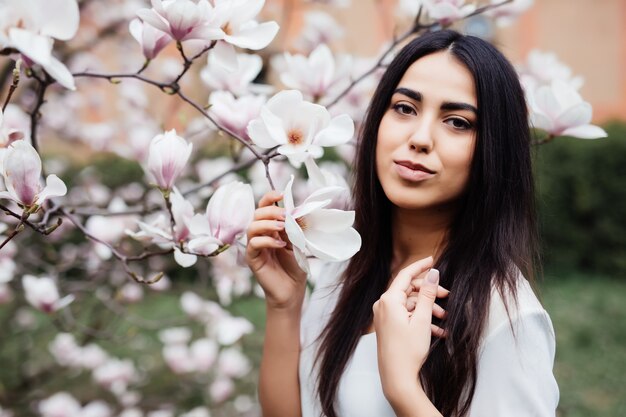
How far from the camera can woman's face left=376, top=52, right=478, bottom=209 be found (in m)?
1.07

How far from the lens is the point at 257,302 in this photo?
557 centimetres

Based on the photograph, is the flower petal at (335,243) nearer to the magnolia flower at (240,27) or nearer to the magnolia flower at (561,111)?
the magnolia flower at (240,27)

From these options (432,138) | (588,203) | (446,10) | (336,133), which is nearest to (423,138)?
(432,138)

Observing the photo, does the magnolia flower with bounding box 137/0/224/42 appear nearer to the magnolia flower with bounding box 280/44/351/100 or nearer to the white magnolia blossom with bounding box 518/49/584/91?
the magnolia flower with bounding box 280/44/351/100

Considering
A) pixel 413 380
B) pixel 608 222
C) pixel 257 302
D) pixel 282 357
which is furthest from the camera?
pixel 608 222

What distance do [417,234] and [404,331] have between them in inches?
10.9

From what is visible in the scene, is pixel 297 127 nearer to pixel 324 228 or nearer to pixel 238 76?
pixel 324 228

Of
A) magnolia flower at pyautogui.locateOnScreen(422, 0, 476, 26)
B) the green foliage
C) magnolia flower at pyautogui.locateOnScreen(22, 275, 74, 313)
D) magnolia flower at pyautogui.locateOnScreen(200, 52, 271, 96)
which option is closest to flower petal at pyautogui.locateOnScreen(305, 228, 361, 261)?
magnolia flower at pyautogui.locateOnScreen(200, 52, 271, 96)

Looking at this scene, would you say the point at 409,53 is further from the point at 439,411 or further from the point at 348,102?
the point at 348,102

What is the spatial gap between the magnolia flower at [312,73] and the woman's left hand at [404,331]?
51 centimetres

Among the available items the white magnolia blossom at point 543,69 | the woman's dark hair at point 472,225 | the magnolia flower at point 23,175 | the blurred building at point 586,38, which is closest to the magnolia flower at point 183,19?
the magnolia flower at point 23,175

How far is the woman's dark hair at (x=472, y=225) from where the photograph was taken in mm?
1050

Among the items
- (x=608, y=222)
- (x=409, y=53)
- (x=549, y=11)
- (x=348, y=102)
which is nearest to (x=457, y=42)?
(x=409, y=53)

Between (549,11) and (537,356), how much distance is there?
33.8 feet
